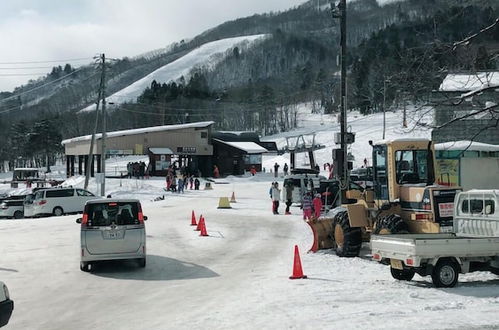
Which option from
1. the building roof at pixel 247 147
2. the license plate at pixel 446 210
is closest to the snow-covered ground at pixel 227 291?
the license plate at pixel 446 210

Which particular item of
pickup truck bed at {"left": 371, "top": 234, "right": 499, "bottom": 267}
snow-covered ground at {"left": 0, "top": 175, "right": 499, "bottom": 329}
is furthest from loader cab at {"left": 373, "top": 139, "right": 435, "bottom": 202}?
pickup truck bed at {"left": 371, "top": 234, "right": 499, "bottom": 267}

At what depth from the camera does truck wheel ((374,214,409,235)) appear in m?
14.3

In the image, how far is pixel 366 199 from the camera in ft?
53.6

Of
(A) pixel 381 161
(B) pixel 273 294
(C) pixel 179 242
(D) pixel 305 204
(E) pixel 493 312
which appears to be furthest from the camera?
(D) pixel 305 204

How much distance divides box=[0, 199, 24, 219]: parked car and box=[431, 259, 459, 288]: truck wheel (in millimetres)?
35497

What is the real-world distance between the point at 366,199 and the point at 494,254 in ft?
16.8

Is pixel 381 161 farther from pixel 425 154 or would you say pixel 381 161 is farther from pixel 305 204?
pixel 305 204

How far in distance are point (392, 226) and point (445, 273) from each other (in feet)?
9.95

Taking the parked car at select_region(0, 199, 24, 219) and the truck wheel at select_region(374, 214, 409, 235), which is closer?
the truck wheel at select_region(374, 214, 409, 235)

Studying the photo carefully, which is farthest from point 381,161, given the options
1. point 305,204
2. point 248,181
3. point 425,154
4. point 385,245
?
point 248,181

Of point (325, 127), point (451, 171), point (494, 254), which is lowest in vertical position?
point (494, 254)

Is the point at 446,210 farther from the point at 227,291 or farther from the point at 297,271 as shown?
the point at 227,291

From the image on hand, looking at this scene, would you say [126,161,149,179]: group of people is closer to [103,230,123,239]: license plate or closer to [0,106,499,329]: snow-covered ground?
[0,106,499,329]: snow-covered ground

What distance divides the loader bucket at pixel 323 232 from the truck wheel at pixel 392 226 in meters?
3.17
